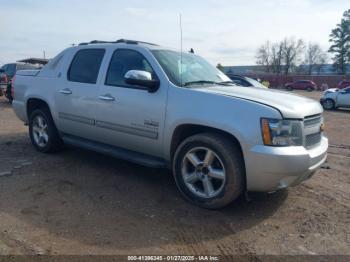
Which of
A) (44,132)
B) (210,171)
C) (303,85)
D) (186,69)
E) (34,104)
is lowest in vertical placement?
(210,171)

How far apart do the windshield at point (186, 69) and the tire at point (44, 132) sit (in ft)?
8.03

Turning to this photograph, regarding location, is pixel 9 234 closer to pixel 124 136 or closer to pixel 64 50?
pixel 124 136

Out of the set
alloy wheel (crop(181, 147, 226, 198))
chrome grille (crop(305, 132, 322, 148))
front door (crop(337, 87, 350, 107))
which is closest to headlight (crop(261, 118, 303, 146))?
chrome grille (crop(305, 132, 322, 148))

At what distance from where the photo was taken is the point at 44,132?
6.42 meters

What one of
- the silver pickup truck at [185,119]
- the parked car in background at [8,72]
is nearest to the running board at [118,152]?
the silver pickup truck at [185,119]

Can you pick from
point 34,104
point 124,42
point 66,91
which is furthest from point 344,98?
point 66,91

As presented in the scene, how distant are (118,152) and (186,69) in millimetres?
1464

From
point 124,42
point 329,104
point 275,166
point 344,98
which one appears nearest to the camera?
point 275,166

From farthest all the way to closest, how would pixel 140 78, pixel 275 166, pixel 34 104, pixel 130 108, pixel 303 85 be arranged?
1. pixel 303 85
2. pixel 34 104
3. pixel 130 108
4. pixel 140 78
5. pixel 275 166

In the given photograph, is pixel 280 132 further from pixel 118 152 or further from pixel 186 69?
pixel 118 152

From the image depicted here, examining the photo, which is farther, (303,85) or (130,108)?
(303,85)

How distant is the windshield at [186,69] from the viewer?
15.3 ft

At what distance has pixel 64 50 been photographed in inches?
244

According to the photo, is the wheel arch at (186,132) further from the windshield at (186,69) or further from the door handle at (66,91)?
the door handle at (66,91)
